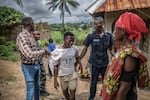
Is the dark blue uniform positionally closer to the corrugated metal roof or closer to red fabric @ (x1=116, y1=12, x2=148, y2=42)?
the corrugated metal roof

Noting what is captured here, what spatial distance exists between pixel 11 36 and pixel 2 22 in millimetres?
2265

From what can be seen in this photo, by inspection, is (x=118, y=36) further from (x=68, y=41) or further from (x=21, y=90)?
(x=21, y=90)

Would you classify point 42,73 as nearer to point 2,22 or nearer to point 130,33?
point 130,33

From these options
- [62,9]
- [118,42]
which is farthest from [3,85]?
[62,9]

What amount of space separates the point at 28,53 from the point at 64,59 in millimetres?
787

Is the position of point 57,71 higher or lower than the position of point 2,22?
lower

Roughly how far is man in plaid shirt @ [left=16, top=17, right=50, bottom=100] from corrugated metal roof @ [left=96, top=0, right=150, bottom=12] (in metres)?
3.36

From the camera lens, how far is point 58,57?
5.55 metres

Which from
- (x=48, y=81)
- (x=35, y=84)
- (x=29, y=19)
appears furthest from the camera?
(x=48, y=81)

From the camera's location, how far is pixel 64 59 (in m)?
5.61

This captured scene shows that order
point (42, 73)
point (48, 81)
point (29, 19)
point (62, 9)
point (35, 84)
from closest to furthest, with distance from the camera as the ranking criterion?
point (29, 19) < point (35, 84) < point (42, 73) < point (48, 81) < point (62, 9)

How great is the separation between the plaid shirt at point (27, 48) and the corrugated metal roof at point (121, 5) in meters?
3.47

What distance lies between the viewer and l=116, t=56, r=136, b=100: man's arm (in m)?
2.95

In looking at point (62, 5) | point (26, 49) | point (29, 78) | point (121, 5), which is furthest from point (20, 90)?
point (62, 5)
